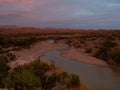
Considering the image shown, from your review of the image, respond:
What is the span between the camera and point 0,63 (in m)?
34.7

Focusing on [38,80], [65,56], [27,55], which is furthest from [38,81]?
[27,55]

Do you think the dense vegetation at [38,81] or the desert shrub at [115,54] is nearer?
the dense vegetation at [38,81]

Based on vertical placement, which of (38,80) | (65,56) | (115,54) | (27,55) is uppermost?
(38,80)

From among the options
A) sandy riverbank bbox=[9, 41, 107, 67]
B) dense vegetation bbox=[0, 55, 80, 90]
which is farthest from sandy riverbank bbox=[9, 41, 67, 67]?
dense vegetation bbox=[0, 55, 80, 90]

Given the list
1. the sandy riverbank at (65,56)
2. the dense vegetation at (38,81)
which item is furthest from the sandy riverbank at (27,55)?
the dense vegetation at (38,81)

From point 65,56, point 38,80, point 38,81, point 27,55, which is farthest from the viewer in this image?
point 27,55

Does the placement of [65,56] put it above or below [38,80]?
below

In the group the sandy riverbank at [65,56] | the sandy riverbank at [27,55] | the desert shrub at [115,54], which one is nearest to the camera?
the sandy riverbank at [27,55]

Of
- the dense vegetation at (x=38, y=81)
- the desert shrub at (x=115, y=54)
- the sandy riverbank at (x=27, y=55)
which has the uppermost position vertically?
the dense vegetation at (x=38, y=81)

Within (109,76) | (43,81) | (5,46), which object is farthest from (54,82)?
(5,46)

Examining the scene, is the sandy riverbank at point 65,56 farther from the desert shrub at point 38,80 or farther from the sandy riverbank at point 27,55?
the desert shrub at point 38,80

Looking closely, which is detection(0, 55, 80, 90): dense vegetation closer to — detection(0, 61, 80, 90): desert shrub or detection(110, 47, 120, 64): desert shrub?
detection(0, 61, 80, 90): desert shrub

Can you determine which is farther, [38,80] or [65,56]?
[65,56]

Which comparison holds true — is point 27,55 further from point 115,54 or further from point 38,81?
point 38,81
